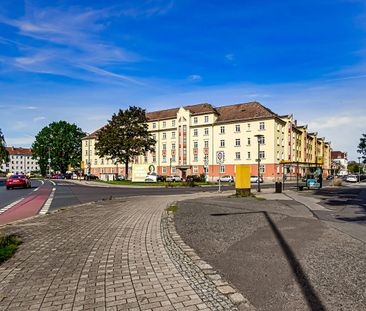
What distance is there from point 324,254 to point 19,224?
8.40 meters

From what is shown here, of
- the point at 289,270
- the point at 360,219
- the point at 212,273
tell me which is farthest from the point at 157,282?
the point at 360,219

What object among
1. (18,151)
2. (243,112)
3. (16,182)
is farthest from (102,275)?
(18,151)

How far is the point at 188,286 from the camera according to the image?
4098 mm

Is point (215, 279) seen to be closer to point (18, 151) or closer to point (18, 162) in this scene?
point (18, 162)

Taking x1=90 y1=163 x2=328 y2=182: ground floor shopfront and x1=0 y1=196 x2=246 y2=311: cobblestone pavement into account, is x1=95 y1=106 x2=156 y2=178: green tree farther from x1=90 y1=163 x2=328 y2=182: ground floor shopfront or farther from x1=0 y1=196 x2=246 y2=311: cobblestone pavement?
x1=0 y1=196 x2=246 y2=311: cobblestone pavement

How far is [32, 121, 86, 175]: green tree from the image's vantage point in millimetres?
84625

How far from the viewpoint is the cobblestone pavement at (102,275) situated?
359 centimetres

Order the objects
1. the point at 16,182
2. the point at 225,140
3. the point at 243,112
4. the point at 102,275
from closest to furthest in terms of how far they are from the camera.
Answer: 1. the point at 102,275
2. the point at 16,182
3. the point at 243,112
4. the point at 225,140

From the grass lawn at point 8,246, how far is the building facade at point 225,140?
5039 cm

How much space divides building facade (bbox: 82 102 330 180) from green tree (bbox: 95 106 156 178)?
13.0 metres

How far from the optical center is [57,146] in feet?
277

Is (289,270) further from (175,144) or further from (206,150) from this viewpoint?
(175,144)

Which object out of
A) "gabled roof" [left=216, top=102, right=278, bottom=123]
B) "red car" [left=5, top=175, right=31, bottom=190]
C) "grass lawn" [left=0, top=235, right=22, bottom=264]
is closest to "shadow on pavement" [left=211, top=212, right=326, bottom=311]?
"grass lawn" [left=0, top=235, right=22, bottom=264]

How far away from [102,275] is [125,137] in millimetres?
44625
